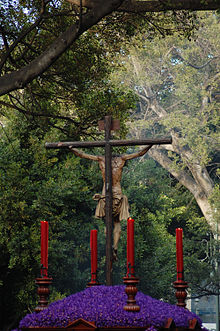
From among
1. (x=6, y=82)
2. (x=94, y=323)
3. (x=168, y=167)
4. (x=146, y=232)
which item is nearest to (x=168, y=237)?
(x=146, y=232)

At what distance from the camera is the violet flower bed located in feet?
16.7

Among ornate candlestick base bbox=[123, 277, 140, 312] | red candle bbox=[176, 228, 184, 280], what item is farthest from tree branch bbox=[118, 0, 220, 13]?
ornate candlestick base bbox=[123, 277, 140, 312]

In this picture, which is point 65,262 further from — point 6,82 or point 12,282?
point 6,82

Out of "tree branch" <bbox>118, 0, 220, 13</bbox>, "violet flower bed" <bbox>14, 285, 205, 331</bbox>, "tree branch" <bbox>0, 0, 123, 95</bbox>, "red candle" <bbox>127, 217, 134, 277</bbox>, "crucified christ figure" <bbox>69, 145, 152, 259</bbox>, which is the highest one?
"tree branch" <bbox>118, 0, 220, 13</bbox>

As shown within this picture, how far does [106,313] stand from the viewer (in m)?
5.14

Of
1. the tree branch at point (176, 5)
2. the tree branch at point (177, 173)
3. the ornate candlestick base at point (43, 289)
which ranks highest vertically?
the tree branch at point (177, 173)

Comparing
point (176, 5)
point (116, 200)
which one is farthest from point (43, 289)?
point (176, 5)

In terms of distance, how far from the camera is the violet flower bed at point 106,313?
510 cm

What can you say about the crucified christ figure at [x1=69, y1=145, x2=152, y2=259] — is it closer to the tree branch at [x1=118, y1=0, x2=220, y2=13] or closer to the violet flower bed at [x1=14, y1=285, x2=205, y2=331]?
the violet flower bed at [x1=14, y1=285, x2=205, y2=331]

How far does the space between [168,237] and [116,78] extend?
979 cm

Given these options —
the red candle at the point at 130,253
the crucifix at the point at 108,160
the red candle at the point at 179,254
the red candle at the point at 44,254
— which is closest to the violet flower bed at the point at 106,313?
the red candle at the point at 130,253

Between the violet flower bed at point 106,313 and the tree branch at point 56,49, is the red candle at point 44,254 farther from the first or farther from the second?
the tree branch at point 56,49

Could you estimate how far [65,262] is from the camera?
18.8 metres

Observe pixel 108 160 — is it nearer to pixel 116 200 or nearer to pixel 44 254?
pixel 116 200
